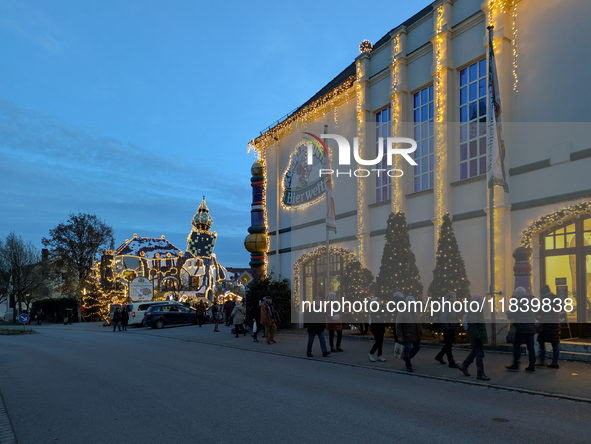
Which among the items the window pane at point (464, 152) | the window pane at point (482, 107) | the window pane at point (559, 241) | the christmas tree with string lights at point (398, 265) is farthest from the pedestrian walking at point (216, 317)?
the window pane at point (559, 241)

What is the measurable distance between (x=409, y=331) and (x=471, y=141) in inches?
313

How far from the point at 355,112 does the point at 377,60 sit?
238cm

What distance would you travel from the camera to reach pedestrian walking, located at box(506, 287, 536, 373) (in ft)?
35.7

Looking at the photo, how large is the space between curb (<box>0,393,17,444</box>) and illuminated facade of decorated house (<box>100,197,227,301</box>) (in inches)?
1375

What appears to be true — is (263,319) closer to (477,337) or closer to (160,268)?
(477,337)

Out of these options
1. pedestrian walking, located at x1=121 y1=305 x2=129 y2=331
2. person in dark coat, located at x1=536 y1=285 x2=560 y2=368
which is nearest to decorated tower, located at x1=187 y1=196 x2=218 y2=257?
pedestrian walking, located at x1=121 y1=305 x2=129 y2=331

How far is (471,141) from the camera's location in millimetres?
17172

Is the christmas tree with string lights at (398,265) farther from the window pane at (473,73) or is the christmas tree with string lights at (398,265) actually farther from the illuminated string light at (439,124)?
the window pane at (473,73)

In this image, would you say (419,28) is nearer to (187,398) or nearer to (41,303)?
(187,398)

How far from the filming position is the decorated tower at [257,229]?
96.0 feet

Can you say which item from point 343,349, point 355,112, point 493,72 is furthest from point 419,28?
point 343,349

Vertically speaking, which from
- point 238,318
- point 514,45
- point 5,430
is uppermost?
point 514,45

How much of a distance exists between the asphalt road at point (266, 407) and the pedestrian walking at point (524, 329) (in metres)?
1.87

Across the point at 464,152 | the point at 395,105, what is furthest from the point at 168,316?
the point at 464,152
